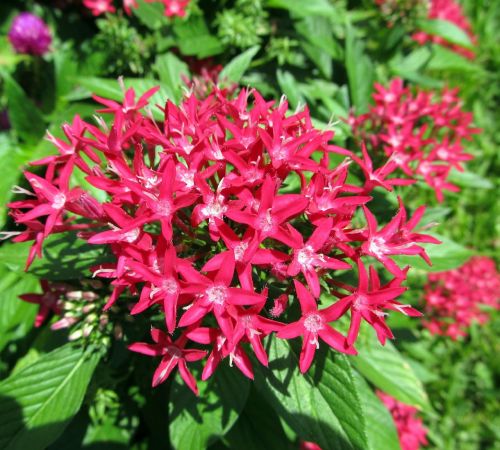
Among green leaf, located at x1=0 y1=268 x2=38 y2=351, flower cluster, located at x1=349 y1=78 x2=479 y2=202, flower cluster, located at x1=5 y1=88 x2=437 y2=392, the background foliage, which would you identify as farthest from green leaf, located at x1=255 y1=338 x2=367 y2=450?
green leaf, located at x1=0 y1=268 x2=38 y2=351

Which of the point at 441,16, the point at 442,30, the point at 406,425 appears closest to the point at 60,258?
the point at 406,425

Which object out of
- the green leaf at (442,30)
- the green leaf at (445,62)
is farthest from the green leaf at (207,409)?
the green leaf at (445,62)

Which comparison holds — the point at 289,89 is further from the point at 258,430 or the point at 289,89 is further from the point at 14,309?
the point at 14,309

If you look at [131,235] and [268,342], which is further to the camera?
[268,342]

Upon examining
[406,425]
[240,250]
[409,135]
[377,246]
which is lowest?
[406,425]

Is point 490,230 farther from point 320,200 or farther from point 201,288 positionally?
point 201,288

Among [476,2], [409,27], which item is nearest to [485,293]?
[409,27]

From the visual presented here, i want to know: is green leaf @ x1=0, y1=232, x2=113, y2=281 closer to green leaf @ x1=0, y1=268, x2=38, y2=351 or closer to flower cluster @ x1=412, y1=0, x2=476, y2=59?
green leaf @ x1=0, y1=268, x2=38, y2=351
